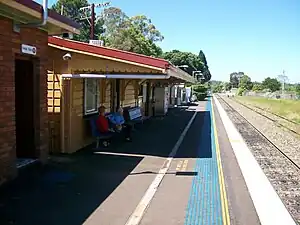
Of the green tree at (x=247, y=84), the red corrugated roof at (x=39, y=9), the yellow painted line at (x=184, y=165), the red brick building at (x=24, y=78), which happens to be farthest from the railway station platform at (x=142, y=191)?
the green tree at (x=247, y=84)

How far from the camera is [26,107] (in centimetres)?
778

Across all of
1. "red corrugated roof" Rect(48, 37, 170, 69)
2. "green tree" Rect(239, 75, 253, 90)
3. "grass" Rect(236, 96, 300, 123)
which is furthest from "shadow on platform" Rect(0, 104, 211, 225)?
"green tree" Rect(239, 75, 253, 90)

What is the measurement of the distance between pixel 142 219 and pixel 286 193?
3077 mm

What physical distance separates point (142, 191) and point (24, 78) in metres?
3.60

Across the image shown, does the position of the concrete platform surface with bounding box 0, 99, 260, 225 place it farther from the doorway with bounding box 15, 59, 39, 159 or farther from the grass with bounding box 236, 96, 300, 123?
the grass with bounding box 236, 96, 300, 123

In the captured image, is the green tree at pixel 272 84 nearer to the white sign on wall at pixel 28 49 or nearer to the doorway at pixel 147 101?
the doorway at pixel 147 101

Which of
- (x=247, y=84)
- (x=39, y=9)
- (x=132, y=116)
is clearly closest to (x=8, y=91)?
(x=39, y=9)

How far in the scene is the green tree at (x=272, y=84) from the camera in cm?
11236

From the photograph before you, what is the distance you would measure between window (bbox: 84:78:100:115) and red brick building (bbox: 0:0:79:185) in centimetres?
260

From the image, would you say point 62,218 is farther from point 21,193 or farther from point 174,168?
point 174,168

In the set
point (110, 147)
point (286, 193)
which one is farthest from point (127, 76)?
point (286, 193)

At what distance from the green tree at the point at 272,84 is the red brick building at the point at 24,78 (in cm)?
10826

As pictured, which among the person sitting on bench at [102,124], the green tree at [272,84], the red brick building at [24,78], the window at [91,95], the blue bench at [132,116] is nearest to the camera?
the red brick building at [24,78]

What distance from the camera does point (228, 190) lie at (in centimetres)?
661
